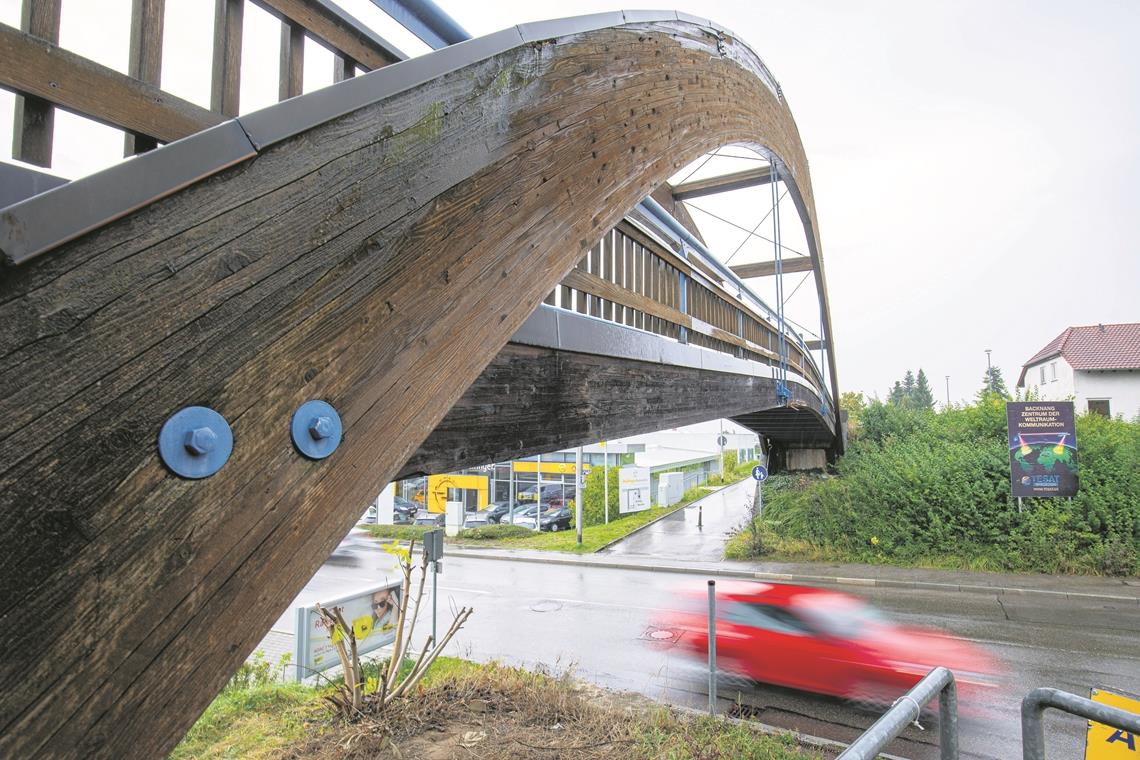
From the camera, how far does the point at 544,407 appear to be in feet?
9.41

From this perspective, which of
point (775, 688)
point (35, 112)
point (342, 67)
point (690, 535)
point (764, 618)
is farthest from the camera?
point (690, 535)

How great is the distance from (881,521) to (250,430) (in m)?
16.1

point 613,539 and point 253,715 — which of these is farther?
point 613,539

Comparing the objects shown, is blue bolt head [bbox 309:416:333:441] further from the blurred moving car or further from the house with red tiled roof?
the house with red tiled roof

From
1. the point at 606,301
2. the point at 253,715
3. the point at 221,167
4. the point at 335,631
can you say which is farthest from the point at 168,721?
the point at 253,715

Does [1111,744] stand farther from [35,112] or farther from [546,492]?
[546,492]

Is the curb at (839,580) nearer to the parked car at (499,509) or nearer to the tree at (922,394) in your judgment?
the parked car at (499,509)

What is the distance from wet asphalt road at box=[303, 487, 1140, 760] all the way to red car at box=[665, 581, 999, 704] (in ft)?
1.11

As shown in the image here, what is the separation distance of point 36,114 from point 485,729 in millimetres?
4902

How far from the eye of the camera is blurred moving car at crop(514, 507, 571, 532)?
78.6 feet

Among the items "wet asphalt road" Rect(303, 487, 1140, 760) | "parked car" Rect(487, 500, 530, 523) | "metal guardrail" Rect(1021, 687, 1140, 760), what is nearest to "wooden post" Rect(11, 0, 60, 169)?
"metal guardrail" Rect(1021, 687, 1140, 760)

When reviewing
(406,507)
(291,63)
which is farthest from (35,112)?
(406,507)

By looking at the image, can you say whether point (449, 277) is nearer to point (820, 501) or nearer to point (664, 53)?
point (664, 53)

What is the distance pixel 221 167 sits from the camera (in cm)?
95
